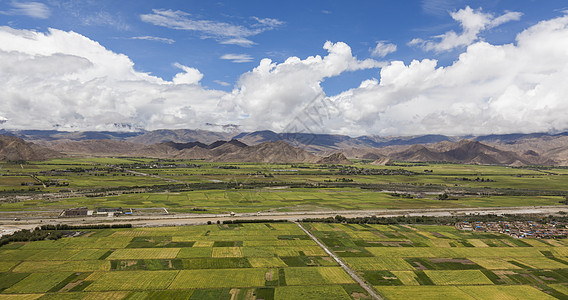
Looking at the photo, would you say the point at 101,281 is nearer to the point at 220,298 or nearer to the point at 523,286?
the point at 220,298

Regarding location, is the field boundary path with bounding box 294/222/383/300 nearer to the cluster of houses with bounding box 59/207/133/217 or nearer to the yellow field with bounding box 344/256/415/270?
the yellow field with bounding box 344/256/415/270

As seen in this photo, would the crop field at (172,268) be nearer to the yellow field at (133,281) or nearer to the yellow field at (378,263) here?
the yellow field at (133,281)

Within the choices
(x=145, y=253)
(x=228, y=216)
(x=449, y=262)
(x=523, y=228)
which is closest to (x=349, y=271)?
(x=449, y=262)

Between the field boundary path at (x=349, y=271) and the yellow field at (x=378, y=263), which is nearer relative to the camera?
the field boundary path at (x=349, y=271)

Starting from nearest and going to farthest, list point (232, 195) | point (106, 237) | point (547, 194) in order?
point (106, 237)
point (232, 195)
point (547, 194)

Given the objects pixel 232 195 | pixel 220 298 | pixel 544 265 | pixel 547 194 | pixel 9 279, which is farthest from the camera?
pixel 547 194

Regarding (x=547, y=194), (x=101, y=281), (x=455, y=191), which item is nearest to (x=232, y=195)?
(x=101, y=281)

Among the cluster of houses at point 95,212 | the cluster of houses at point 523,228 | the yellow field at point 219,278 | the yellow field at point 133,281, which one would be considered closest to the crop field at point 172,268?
the yellow field at point 133,281
